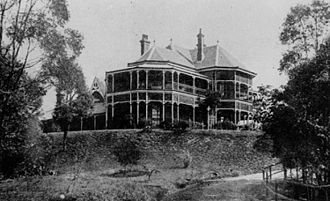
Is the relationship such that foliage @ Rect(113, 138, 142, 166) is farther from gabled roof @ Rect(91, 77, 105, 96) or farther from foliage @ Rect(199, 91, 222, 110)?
gabled roof @ Rect(91, 77, 105, 96)

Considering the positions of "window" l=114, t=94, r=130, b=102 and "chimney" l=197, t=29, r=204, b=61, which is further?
"chimney" l=197, t=29, r=204, b=61

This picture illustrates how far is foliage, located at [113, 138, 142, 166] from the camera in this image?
3653 centimetres

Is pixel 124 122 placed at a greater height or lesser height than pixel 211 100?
lesser

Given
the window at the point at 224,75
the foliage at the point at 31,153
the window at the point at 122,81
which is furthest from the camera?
the window at the point at 224,75

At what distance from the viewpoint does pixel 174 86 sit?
46219 mm

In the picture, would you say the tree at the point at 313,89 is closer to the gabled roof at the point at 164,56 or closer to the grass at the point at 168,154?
the grass at the point at 168,154

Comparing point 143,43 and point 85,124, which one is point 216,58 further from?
point 85,124

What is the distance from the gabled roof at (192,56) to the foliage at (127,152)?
11.9 meters

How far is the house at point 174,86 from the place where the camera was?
44.6 metres

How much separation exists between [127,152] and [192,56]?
21202mm

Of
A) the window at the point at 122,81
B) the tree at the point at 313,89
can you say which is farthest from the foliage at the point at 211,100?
the tree at the point at 313,89

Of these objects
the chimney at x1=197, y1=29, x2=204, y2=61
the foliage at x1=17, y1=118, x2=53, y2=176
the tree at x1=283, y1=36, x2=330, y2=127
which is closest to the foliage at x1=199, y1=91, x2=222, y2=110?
the chimney at x1=197, y1=29, x2=204, y2=61

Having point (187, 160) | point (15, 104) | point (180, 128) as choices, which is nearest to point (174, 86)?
point (180, 128)

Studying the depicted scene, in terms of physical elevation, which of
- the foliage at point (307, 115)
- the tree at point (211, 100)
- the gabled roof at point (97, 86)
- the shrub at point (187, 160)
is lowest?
the shrub at point (187, 160)
